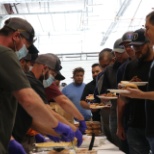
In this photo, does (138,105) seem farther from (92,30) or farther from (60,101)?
(92,30)

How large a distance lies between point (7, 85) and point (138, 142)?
136 cm

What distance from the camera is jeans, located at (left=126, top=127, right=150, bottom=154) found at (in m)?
2.33

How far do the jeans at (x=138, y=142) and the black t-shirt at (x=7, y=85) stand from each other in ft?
4.08

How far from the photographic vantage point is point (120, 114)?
2672 mm

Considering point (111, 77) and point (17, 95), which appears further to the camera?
point (111, 77)

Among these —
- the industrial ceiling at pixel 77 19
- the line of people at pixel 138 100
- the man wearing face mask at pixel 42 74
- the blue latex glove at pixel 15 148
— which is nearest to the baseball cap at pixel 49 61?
the man wearing face mask at pixel 42 74

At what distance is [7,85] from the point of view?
1.23 metres

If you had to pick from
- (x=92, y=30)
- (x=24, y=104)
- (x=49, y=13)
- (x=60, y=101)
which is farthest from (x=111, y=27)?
(x=24, y=104)

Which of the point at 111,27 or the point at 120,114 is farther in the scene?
the point at 111,27

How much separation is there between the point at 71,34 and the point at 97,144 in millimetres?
6377

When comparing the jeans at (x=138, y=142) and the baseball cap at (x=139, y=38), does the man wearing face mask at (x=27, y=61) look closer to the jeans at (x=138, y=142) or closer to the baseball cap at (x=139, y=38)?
the baseball cap at (x=139, y=38)

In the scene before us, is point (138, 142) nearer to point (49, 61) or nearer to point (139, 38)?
point (139, 38)

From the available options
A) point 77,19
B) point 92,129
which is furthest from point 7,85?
point 77,19

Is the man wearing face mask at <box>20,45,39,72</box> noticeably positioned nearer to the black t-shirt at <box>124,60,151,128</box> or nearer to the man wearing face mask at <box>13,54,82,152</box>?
the man wearing face mask at <box>13,54,82,152</box>
